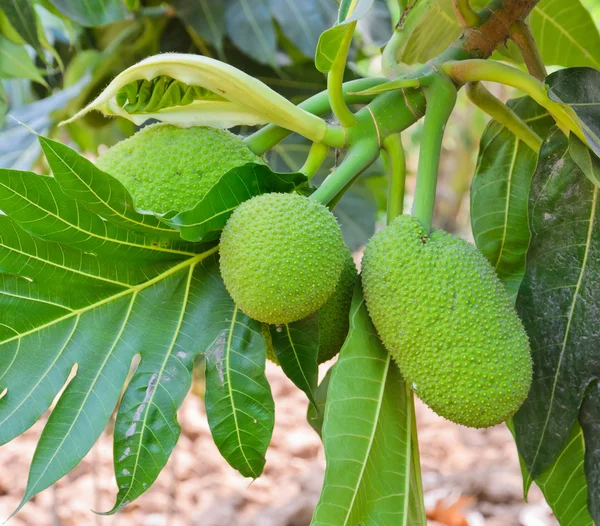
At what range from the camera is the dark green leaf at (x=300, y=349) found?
2.24 ft

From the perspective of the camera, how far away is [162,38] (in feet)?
4.55

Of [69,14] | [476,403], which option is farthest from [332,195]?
[69,14]

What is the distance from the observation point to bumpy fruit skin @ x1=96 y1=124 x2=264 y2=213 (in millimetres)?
662

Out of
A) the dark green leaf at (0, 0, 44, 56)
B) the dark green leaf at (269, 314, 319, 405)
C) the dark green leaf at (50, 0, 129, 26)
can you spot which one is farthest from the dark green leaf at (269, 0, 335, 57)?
the dark green leaf at (269, 314, 319, 405)

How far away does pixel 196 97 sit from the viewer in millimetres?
707

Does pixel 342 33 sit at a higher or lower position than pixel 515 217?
higher

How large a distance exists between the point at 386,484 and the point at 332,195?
279mm

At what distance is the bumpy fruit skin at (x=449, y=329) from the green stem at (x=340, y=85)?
142 millimetres

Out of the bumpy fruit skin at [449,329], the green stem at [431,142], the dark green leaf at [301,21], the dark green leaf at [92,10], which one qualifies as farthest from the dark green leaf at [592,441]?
the dark green leaf at [92,10]

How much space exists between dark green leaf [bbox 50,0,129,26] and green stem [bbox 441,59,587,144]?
67cm

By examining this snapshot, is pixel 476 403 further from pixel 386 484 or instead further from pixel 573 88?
pixel 573 88

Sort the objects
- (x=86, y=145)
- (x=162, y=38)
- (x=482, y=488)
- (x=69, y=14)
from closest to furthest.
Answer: (x=69, y=14) → (x=162, y=38) → (x=86, y=145) → (x=482, y=488)

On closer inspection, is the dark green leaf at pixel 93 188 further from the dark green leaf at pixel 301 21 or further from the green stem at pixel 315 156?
the dark green leaf at pixel 301 21

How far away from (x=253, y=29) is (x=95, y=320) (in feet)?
2.53
